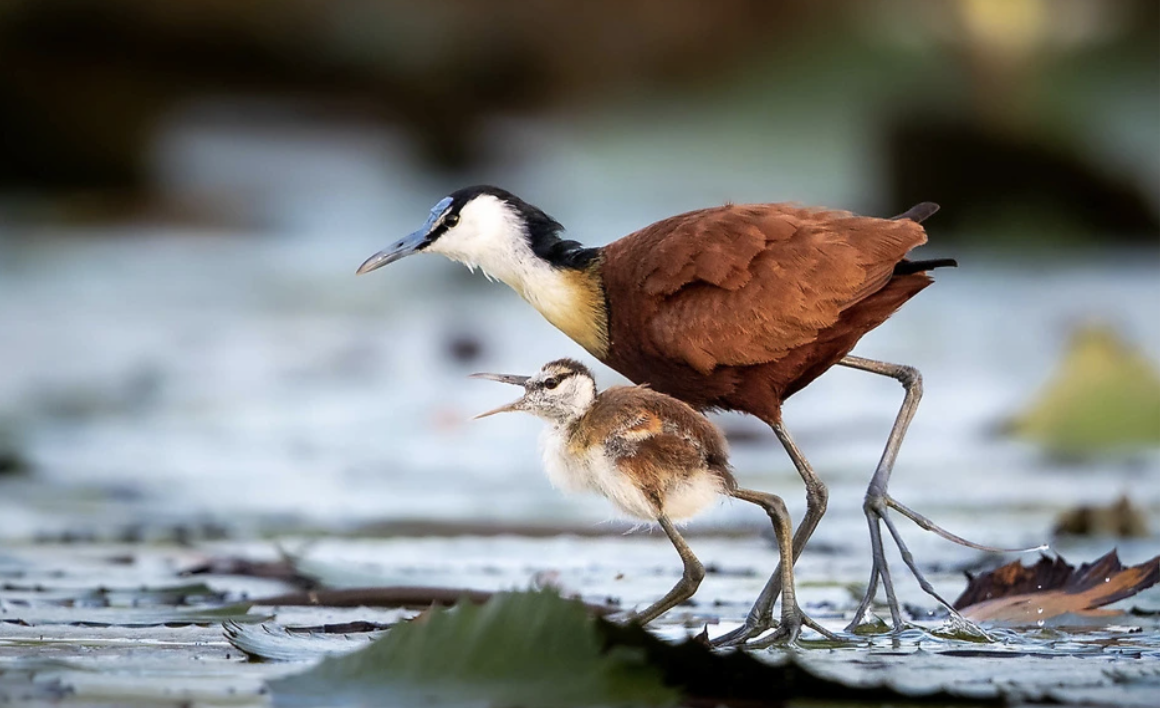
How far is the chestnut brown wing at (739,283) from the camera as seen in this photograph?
18.3ft

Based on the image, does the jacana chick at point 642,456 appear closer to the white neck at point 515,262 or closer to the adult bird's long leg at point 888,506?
the adult bird's long leg at point 888,506

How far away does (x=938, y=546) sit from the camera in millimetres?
6832

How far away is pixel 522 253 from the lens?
6047 millimetres

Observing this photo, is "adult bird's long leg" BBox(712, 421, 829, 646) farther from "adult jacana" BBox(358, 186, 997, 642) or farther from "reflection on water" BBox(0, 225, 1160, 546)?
"reflection on water" BBox(0, 225, 1160, 546)

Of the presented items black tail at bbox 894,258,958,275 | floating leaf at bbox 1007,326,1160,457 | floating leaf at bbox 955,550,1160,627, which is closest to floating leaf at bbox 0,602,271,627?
floating leaf at bbox 955,550,1160,627

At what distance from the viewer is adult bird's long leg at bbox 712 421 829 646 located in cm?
512

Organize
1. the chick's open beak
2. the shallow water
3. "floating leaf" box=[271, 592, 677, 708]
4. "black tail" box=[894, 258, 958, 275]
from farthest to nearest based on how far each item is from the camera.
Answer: "black tail" box=[894, 258, 958, 275]
the chick's open beak
the shallow water
"floating leaf" box=[271, 592, 677, 708]

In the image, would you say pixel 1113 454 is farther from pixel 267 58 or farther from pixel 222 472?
pixel 267 58

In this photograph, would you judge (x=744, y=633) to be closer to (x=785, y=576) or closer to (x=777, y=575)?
(x=785, y=576)

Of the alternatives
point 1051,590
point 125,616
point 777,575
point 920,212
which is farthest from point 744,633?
point 920,212

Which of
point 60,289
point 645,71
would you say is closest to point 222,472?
point 60,289

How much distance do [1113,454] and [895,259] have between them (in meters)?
3.46

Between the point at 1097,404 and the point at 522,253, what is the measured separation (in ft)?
12.9

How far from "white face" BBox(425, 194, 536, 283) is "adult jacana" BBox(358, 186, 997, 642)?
127 mm
